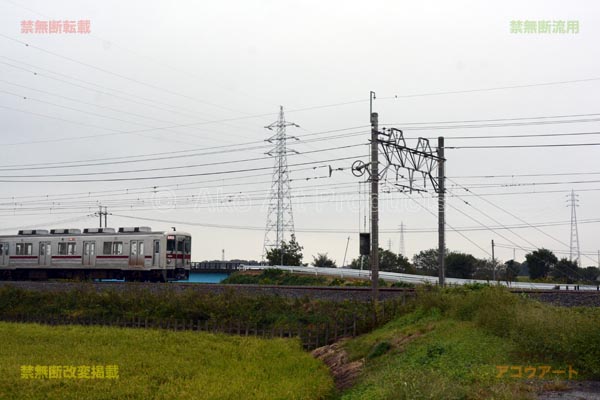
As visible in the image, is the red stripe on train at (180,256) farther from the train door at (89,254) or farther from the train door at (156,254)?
the train door at (89,254)

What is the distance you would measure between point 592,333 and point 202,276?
1588 inches

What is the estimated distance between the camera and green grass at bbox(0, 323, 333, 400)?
1162cm

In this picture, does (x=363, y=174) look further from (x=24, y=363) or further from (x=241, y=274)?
(x=241, y=274)

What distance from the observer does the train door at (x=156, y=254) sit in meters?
32.9

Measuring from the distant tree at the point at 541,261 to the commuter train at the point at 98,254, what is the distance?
39.1m

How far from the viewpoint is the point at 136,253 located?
109ft

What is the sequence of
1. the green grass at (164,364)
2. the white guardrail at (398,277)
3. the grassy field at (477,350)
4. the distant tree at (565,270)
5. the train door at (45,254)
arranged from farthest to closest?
1. the distant tree at (565,270)
2. the train door at (45,254)
3. the white guardrail at (398,277)
4. the green grass at (164,364)
5. the grassy field at (477,350)

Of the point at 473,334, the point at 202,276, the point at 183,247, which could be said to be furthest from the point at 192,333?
the point at 202,276

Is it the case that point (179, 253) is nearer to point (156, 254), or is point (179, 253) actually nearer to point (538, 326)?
point (156, 254)

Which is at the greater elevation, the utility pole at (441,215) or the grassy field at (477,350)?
the utility pole at (441,215)

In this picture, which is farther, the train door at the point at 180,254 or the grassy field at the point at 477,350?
the train door at the point at 180,254

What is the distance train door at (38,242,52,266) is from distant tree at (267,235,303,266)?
18812 mm

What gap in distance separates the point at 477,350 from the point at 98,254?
27802mm

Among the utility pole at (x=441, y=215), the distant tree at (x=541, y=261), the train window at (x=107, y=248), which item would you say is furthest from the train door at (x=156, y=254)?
the distant tree at (x=541, y=261)
